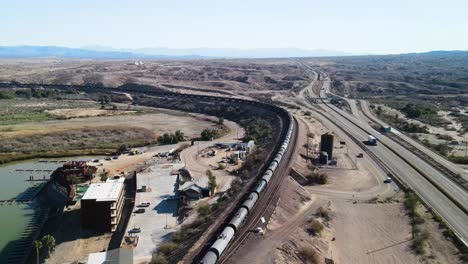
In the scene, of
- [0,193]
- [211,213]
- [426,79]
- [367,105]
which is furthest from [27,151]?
[426,79]

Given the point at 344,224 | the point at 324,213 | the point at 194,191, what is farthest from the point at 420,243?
the point at 194,191

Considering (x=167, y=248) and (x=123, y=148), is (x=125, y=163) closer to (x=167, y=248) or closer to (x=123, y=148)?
(x=123, y=148)

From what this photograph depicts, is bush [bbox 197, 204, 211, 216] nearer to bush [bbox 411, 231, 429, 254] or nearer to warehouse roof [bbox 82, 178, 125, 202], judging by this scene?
warehouse roof [bbox 82, 178, 125, 202]

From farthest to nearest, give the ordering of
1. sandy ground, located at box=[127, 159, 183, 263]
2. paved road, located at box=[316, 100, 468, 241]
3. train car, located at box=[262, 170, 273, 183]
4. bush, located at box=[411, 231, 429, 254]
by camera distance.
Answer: train car, located at box=[262, 170, 273, 183] < paved road, located at box=[316, 100, 468, 241] < sandy ground, located at box=[127, 159, 183, 263] < bush, located at box=[411, 231, 429, 254]

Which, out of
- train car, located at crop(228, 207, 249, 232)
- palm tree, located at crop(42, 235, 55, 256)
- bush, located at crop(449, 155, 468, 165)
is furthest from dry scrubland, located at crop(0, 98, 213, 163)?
bush, located at crop(449, 155, 468, 165)

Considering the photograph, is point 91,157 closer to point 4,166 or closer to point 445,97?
point 4,166
